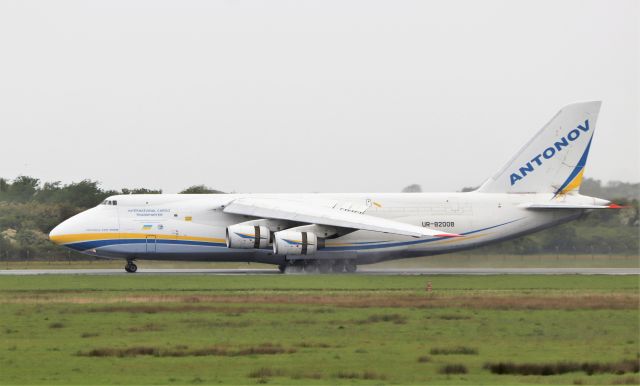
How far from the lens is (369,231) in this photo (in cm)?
4419

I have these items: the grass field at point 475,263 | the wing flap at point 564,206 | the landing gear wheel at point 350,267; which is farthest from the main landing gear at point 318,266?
the wing flap at point 564,206

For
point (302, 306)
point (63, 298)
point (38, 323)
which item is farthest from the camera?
point (63, 298)

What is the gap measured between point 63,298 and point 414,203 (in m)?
19.2

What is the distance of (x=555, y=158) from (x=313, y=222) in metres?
11.8

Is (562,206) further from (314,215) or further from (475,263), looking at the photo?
(314,215)

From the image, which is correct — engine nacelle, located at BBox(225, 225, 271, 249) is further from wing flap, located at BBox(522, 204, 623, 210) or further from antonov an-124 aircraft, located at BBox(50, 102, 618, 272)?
wing flap, located at BBox(522, 204, 623, 210)

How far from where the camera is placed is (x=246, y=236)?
42.5 m

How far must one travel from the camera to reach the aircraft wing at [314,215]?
134 ft

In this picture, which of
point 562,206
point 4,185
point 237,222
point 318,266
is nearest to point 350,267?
point 318,266

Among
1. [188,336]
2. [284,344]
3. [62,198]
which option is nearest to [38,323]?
[188,336]

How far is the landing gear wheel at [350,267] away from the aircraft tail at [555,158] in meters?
6.90

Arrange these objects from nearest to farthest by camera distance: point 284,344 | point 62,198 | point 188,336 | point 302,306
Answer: point 284,344 < point 188,336 < point 302,306 < point 62,198

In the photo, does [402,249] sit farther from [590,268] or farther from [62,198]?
[62,198]

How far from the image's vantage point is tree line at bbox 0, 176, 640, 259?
171 ft
